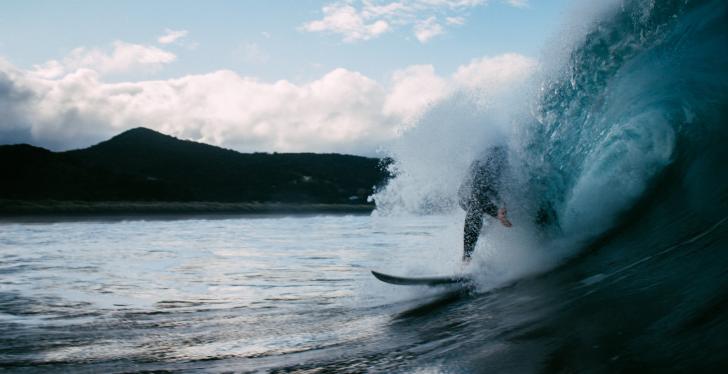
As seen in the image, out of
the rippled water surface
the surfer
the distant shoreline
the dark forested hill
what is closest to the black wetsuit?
the surfer

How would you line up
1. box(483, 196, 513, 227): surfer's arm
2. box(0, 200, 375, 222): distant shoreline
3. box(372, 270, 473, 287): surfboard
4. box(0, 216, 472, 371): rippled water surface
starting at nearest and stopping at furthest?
1. box(0, 216, 472, 371): rippled water surface
2. box(372, 270, 473, 287): surfboard
3. box(483, 196, 513, 227): surfer's arm
4. box(0, 200, 375, 222): distant shoreline

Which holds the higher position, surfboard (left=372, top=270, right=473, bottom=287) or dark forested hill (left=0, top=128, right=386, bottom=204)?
dark forested hill (left=0, top=128, right=386, bottom=204)

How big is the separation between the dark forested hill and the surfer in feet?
193

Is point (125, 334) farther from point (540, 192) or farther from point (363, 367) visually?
point (540, 192)

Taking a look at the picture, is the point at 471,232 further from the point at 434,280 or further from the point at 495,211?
the point at 434,280

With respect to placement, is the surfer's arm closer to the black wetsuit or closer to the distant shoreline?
the black wetsuit

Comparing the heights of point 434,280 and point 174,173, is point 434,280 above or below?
below

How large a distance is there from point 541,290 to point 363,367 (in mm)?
2358

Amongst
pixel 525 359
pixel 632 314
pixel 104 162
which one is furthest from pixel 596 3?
pixel 104 162

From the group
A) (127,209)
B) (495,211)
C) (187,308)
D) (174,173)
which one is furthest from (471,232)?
(174,173)

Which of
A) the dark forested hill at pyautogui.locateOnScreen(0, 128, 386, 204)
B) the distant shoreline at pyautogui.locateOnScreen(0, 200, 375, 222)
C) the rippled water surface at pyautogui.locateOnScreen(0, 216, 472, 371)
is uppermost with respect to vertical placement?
the dark forested hill at pyautogui.locateOnScreen(0, 128, 386, 204)

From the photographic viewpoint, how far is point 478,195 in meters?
7.11

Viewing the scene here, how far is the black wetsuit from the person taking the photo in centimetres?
705

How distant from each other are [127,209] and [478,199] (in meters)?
53.4
